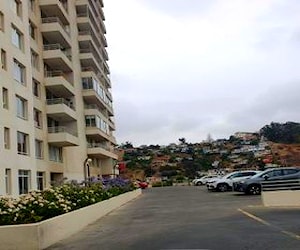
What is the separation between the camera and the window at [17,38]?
130 feet

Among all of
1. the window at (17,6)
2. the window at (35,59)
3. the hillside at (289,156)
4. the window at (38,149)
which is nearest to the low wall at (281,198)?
the hillside at (289,156)

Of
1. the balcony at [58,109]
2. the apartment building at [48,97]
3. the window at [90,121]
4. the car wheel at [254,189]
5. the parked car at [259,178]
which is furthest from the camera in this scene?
the window at [90,121]

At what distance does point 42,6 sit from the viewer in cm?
5088

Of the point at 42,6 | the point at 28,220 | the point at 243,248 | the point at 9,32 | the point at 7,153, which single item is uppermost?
the point at 42,6

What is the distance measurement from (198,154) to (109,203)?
265 ft

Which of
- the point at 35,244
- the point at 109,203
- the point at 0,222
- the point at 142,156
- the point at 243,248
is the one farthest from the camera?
the point at 142,156

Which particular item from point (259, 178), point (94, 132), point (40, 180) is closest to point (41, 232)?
point (259, 178)

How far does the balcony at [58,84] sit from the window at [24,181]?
36.7ft

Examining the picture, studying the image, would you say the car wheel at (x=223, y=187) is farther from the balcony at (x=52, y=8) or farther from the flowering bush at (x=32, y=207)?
the flowering bush at (x=32, y=207)

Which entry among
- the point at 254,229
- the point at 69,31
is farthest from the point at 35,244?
the point at 69,31

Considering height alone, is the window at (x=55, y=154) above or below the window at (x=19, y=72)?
below

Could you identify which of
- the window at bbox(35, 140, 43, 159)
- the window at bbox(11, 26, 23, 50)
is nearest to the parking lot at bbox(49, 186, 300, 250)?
the window at bbox(11, 26, 23, 50)

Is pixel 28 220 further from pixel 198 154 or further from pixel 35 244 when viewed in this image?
pixel 198 154

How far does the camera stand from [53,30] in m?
50.1
